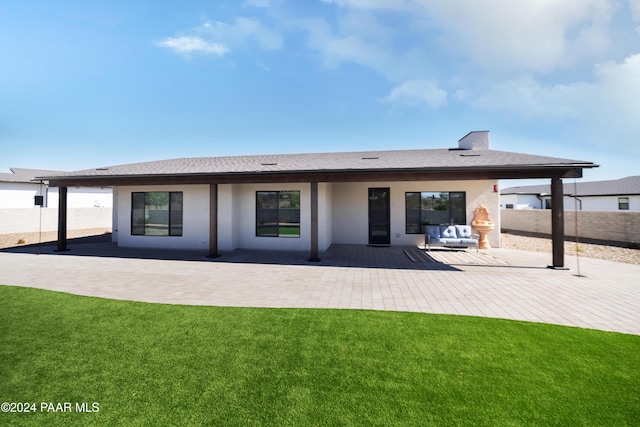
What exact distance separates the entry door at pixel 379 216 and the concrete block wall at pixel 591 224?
730cm


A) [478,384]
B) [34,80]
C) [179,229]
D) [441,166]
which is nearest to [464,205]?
[441,166]

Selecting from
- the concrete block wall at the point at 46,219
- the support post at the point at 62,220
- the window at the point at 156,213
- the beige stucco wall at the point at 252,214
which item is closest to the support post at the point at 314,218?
→ the beige stucco wall at the point at 252,214

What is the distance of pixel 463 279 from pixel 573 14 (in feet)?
33.2

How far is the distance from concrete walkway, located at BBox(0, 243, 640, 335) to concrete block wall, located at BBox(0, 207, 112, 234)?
9.05 meters

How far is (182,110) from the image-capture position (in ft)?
48.4

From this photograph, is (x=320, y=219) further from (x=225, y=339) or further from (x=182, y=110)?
(x=182, y=110)

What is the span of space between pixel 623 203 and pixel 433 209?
23.7 meters

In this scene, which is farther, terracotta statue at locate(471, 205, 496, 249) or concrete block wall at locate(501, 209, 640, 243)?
concrete block wall at locate(501, 209, 640, 243)

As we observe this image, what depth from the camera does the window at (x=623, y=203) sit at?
23.6m

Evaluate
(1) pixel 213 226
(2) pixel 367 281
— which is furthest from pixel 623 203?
(1) pixel 213 226

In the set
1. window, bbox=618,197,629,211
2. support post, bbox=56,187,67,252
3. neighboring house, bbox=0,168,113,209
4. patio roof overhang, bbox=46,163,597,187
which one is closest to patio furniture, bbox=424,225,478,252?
patio roof overhang, bbox=46,163,597,187

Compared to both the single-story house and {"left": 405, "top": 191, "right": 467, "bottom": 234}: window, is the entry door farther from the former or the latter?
{"left": 405, "top": 191, "right": 467, "bottom": 234}: window

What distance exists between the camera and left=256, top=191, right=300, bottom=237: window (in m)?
11.8

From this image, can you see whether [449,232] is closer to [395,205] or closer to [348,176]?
[395,205]
